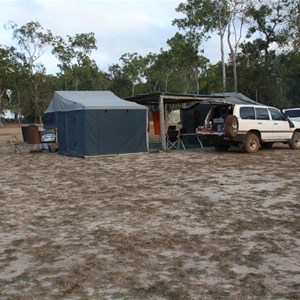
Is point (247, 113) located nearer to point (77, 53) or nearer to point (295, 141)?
point (295, 141)

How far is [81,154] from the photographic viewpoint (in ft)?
48.4

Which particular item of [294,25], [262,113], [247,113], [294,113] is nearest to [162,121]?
[247,113]

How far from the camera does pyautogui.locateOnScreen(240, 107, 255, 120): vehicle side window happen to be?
48.6ft

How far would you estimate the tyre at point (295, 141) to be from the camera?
644 inches

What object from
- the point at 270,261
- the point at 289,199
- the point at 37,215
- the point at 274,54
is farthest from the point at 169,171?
the point at 274,54

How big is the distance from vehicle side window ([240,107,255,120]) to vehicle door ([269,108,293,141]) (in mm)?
1063

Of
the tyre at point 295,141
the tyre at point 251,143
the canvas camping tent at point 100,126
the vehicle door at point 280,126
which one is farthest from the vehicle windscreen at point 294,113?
the canvas camping tent at point 100,126

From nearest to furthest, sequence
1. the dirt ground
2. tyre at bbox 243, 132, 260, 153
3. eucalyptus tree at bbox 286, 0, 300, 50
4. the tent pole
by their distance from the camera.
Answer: the dirt ground < tyre at bbox 243, 132, 260, 153 < the tent pole < eucalyptus tree at bbox 286, 0, 300, 50

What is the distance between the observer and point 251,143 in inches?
598

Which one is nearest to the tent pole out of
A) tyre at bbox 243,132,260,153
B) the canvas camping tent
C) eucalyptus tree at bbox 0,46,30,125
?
the canvas camping tent

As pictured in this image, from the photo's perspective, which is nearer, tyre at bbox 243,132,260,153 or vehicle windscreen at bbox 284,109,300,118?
tyre at bbox 243,132,260,153

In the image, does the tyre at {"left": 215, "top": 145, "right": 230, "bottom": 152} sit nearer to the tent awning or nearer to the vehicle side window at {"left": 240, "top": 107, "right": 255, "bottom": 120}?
the vehicle side window at {"left": 240, "top": 107, "right": 255, "bottom": 120}

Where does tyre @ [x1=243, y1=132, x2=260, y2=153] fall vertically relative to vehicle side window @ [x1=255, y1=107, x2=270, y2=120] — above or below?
below

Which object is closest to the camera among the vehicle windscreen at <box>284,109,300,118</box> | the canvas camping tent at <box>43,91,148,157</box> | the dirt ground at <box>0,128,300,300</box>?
the dirt ground at <box>0,128,300,300</box>
